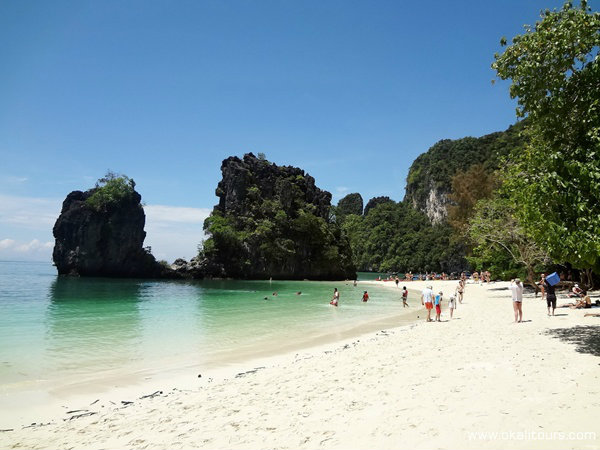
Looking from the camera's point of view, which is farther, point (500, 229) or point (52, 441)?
point (500, 229)

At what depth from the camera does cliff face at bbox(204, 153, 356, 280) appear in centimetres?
7650

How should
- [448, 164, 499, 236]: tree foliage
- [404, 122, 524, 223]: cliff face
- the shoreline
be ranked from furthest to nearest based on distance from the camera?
[404, 122, 524, 223]: cliff face → [448, 164, 499, 236]: tree foliage → the shoreline

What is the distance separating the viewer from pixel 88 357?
12414 millimetres

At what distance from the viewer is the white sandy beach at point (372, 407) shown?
16.3ft

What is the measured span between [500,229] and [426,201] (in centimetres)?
11709

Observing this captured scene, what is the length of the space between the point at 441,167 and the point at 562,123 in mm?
130223

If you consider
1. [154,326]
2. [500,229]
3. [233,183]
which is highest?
[233,183]

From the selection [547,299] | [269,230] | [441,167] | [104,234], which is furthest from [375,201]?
[547,299]

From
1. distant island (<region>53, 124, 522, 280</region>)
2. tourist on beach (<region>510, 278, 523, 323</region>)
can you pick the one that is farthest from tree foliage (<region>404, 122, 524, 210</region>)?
tourist on beach (<region>510, 278, 523, 323</region>)

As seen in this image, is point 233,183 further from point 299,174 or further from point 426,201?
point 426,201

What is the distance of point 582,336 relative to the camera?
11062 mm

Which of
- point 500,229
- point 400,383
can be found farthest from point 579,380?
point 500,229

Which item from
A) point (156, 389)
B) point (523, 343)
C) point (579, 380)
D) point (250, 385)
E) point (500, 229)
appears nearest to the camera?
point (579, 380)

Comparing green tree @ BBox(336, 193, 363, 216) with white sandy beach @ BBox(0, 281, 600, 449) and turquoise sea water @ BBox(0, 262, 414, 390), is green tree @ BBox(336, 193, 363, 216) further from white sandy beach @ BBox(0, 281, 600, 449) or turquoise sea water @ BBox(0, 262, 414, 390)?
white sandy beach @ BBox(0, 281, 600, 449)
